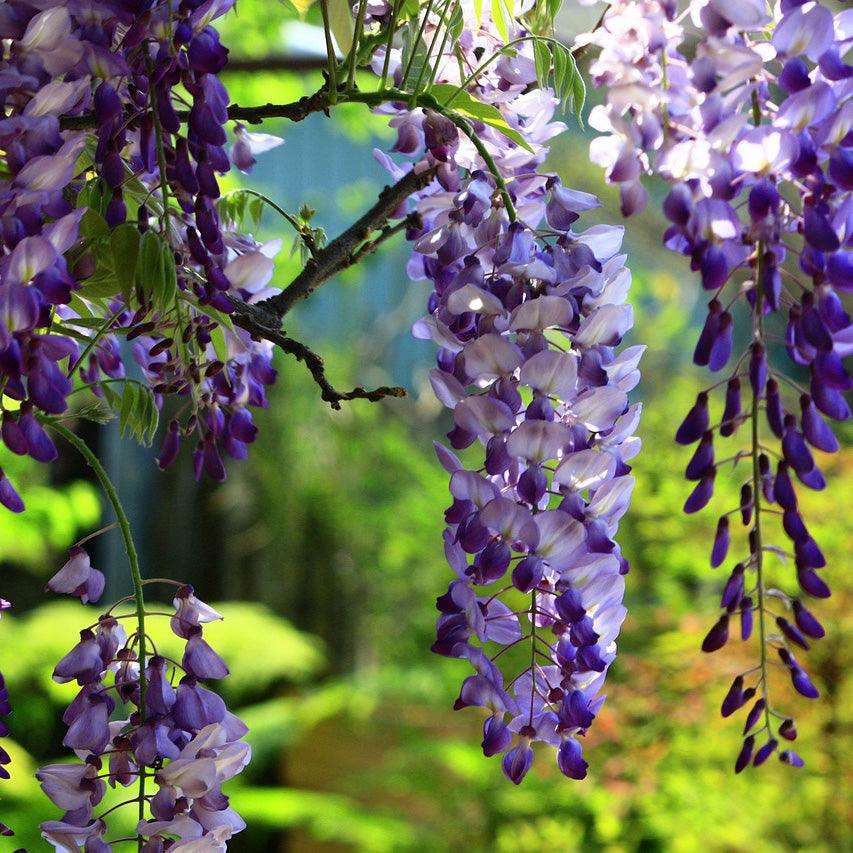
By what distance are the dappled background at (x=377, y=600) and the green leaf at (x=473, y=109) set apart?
0.65 metres

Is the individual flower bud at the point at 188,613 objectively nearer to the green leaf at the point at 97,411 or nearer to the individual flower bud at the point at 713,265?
the green leaf at the point at 97,411

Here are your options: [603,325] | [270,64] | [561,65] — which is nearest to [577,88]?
[561,65]

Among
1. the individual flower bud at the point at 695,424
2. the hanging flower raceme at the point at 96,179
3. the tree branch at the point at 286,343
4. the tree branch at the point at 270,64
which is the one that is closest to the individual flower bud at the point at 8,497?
the hanging flower raceme at the point at 96,179

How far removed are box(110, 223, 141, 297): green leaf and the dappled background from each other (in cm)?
70

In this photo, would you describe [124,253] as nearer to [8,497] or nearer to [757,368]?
[8,497]

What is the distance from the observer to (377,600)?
4.05 meters

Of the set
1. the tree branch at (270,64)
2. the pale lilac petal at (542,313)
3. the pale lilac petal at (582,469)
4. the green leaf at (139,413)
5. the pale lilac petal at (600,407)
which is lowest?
the pale lilac petal at (582,469)

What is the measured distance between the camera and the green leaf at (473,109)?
42 cm

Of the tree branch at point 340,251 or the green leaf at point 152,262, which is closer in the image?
the green leaf at point 152,262

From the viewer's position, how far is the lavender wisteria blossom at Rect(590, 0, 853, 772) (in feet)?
1.09

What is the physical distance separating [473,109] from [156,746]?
0.25m

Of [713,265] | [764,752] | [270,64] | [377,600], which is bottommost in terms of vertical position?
[764,752]

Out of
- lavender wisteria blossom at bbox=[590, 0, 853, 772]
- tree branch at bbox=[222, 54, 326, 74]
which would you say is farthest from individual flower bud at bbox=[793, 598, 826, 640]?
tree branch at bbox=[222, 54, 326, 74]

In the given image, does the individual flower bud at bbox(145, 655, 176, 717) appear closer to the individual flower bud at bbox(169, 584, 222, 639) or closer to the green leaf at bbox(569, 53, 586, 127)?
the individual flower bud at bbox(169, 584, 222, 639)
